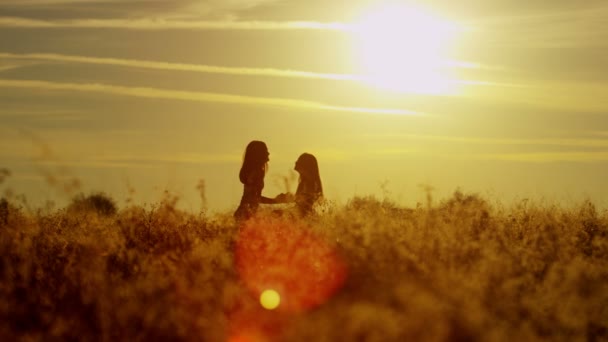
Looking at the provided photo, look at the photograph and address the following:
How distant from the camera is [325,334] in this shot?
7199 millimetres

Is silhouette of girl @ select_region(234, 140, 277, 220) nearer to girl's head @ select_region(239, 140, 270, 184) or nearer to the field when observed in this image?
girl's head @ select_region(239, 140, 270, 184)

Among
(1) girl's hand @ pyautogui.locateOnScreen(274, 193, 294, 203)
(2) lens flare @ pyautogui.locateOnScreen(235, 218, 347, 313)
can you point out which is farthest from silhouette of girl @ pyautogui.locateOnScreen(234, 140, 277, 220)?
(2) lens flare @ pyautogui.locateOnScreen(235, 218, 347, 313)

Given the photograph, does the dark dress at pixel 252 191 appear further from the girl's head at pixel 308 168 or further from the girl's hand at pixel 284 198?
the girl's head at pixel 308 168

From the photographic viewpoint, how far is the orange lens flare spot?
8.75 meters

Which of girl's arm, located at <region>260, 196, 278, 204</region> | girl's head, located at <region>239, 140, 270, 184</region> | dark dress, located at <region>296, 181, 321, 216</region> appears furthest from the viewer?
girl's head, located at <region>239, 140, 270, 184</region>

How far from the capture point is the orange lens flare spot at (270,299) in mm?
8750

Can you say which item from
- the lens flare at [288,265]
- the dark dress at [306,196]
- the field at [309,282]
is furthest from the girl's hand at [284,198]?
the lens flare at [288,265]

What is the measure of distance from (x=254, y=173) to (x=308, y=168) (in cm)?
96

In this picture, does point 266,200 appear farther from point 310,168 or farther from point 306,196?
point 306,196

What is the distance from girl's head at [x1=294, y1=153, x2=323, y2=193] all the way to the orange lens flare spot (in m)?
7.32

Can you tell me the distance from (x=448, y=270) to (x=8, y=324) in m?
4.17

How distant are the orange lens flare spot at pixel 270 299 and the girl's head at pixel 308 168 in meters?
7.32

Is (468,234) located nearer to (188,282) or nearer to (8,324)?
(188,282)

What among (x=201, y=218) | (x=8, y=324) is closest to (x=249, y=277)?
(x=8, y=324)
